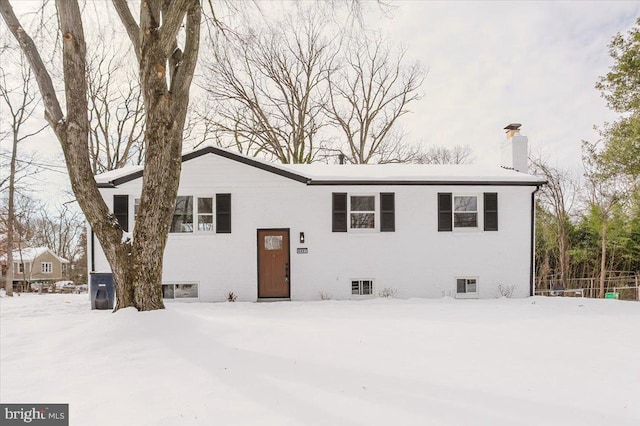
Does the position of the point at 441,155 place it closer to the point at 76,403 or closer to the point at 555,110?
the point at 555,110

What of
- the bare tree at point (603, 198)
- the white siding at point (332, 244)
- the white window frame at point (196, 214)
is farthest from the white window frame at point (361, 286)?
the bare tree at point (603, 198)

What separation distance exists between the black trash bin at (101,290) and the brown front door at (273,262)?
3907mm

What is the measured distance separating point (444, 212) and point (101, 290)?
9.79 metres

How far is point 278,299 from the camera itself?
10609 millimetres

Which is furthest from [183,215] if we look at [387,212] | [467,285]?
[467,285]

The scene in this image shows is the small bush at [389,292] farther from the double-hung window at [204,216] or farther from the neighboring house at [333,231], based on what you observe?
the double-hung window at [204,216]

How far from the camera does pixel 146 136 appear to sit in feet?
20.5

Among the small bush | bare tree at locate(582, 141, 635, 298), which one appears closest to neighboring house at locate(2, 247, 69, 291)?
the small bush

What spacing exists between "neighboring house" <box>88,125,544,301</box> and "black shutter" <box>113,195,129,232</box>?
0.03 m

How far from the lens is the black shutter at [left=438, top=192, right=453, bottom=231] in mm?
11070

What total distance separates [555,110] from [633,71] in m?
3.03

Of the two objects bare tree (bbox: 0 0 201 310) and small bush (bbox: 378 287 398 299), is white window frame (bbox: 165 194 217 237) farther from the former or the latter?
small bush (bbox: 378 287 398 299)

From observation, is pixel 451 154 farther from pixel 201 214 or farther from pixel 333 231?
pixel 201 214

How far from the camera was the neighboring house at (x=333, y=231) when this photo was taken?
1050 centimetres
